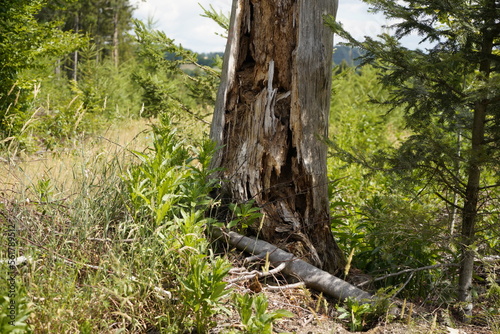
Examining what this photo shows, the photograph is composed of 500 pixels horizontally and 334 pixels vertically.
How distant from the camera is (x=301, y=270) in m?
3.61

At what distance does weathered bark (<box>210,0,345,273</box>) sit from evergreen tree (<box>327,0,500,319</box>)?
0.49 m

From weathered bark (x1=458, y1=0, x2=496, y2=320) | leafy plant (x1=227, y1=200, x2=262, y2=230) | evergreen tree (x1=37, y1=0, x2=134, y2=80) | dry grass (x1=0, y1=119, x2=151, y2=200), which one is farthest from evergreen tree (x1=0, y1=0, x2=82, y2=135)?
evergreen tree (x1=37, y1=0, x2=134, y2=80)

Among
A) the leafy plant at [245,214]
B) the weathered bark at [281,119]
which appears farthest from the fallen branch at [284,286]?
the leafy plant at [245,214]

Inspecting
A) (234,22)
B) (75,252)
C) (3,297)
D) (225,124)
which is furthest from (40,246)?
(234,22)

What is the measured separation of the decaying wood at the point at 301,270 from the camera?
3.44 m

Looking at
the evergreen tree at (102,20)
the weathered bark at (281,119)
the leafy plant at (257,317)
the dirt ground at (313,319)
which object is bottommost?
the dirt ground at (313,319)

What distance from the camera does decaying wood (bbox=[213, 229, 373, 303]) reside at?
3.44 metres

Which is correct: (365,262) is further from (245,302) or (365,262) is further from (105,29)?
(105,29)

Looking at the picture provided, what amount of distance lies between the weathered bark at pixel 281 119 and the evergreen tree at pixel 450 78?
493 mm

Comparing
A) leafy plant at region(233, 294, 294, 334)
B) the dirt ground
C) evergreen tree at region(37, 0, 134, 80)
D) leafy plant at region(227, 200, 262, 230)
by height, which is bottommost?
the dirt ground

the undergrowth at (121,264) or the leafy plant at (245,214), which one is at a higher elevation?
the leafy plant at (245,214)

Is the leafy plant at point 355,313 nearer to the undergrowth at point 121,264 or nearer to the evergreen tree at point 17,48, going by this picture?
the undergrowth at point 121,264

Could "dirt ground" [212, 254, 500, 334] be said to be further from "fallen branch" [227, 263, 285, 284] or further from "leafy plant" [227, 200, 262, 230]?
"leafy plant" [227, 200, 262, 230]

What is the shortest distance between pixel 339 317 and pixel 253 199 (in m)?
1.19
